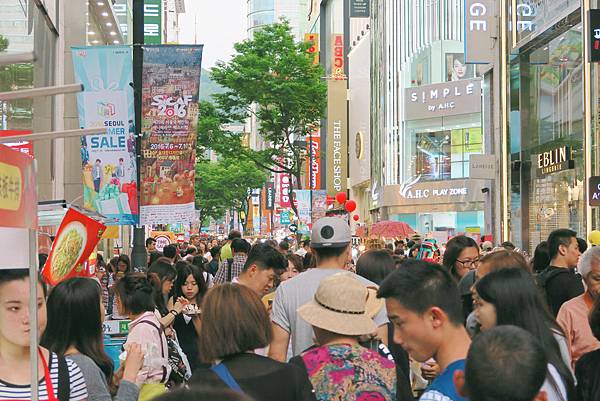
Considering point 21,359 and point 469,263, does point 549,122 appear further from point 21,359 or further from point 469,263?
point 21,359

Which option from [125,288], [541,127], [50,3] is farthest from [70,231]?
[541,127]

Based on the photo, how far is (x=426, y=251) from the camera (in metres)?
22.4

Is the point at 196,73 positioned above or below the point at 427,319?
above

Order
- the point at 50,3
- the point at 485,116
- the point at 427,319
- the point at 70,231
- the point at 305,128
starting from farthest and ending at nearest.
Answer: the point at 305,128
the point at 485,116
the point at 50,3
the point at 70,231
the point at 427,319

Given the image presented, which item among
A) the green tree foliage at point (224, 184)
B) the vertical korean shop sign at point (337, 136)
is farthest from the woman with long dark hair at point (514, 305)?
the green tree foliage at point (224, 184)

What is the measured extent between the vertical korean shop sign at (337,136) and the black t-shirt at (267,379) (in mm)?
73898

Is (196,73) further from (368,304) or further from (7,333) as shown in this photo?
(7,333)

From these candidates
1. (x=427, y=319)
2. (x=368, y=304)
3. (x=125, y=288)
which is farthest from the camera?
(x=125, y=288)

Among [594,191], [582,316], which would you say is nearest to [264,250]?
[582,316]

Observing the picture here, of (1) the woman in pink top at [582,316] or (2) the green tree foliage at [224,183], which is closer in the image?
(1) the woman in pink top at [582,316]

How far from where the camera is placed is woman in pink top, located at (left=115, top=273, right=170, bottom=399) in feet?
21.3

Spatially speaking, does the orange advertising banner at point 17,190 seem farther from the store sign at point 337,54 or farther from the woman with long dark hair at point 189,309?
the store sign at point 337,54

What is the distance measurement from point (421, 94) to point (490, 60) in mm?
21093

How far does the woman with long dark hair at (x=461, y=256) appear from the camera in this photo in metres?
9.24
